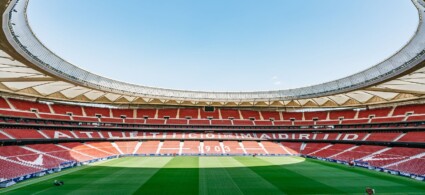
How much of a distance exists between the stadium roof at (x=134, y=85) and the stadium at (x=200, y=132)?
0.15m

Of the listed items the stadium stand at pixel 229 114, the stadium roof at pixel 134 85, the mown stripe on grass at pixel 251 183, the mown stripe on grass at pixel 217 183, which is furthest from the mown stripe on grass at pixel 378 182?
the stadium stand at pixel 229 114

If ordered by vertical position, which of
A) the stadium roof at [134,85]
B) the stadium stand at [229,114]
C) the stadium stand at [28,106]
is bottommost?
the stadium stand at [229,114]

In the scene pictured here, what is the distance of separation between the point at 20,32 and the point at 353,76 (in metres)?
39.6

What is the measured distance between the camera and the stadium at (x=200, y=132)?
64.7 feet

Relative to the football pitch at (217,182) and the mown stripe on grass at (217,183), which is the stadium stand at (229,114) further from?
the mown stripe on grass at (217,183)

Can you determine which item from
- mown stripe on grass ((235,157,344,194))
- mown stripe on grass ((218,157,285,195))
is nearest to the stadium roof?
mown stripe on grass ((235,157,344,194))

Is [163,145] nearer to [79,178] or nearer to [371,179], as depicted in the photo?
[79,178]

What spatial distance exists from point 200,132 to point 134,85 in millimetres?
17367

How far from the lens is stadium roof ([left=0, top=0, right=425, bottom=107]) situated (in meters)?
20.4

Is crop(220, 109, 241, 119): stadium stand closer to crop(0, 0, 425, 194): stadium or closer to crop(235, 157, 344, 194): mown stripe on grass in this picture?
crop(0, 0, 425, 194): stadium

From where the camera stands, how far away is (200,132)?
49.4 metres

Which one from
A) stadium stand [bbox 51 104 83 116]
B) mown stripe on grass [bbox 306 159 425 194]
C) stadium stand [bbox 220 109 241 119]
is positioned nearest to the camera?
mown stripe on grass [bbox 306 159 425 194]

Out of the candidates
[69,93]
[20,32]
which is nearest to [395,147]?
[20,32]

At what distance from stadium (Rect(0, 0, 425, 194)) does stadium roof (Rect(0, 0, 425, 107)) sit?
0.50 feet
